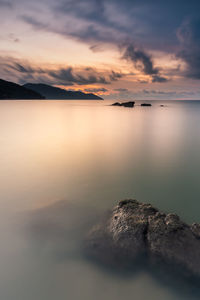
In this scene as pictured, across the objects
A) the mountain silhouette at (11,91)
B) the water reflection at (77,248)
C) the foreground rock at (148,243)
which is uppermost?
the mountain silhouette at (11,91)

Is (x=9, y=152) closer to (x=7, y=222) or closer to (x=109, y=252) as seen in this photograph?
(x=7, y=222)

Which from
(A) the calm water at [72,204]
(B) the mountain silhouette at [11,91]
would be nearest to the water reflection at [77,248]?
(A) the calm water at [72,204]

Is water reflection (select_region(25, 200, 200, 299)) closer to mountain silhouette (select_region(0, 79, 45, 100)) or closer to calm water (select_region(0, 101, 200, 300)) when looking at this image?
calm water (select_region(0, 101, 200, 300))

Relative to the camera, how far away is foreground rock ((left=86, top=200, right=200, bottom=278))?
384 centimetres

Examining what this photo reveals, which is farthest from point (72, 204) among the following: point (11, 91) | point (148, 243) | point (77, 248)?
point (11, 91)

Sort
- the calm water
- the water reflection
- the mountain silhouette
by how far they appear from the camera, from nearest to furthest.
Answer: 1. the water reflection
2. the calm water
3. the mountain silhouette

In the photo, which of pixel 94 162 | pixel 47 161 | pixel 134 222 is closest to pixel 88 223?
pixel 134 222

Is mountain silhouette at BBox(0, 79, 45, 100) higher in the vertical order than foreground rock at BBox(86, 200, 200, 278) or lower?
higher

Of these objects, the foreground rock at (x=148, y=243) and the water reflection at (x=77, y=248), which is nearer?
the water reflection at (x=77, y=248)

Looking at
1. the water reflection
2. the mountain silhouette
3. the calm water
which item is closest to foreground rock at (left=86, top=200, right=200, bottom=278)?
the water reflection

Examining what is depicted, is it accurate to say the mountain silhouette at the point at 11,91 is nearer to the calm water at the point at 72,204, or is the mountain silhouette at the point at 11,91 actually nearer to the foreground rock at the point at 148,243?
the calm water at the point at 72,204

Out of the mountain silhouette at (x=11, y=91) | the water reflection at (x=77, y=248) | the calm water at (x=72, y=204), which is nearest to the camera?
the water reflection at (x=77, y=248)

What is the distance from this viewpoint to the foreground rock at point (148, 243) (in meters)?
3.84

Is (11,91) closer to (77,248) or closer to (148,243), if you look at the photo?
(77,248)
